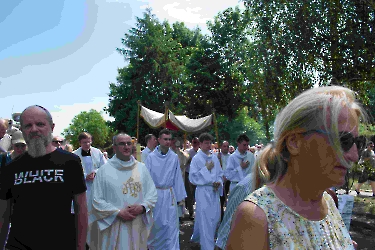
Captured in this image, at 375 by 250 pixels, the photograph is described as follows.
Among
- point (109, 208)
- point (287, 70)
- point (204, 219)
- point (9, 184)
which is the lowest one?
point (204, 219)

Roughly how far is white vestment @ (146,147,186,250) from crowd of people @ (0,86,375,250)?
0.03 metres

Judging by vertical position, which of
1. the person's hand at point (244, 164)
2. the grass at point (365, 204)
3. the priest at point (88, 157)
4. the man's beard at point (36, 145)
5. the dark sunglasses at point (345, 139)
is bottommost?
the grass at point (365, 204)

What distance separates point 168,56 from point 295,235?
123 feet

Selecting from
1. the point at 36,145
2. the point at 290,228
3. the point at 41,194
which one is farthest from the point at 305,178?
the point at 36,145

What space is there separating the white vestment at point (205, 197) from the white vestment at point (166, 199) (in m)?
0.45

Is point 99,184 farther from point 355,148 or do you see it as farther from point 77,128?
point 77,128

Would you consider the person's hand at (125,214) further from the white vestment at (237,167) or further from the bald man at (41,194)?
the white vestment at (237,167)

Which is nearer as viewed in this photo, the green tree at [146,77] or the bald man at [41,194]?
the bald man at [41,194]

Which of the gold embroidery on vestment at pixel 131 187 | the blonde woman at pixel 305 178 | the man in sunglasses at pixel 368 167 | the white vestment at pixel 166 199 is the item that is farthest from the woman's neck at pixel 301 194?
the man in sunglasses at pixel 368 167

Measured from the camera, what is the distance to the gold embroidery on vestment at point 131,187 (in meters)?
5.99

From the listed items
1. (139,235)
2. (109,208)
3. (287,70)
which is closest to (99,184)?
(109,208)

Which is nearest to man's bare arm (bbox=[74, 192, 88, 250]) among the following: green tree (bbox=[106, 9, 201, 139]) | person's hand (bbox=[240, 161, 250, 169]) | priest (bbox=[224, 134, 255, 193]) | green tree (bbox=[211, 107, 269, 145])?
priest (bbox=[224, 134, 255, 193])

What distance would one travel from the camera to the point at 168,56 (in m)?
38.5

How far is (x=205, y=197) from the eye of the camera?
8.53 metres
